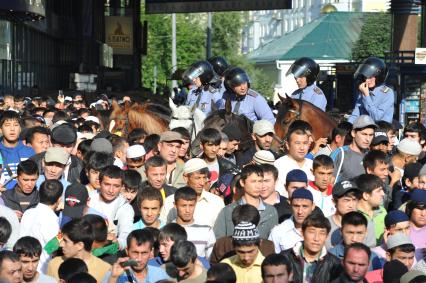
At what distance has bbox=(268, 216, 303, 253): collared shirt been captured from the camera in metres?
11.2

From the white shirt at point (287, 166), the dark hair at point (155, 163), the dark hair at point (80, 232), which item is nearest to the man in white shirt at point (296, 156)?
the white shirt at point (287, 166)

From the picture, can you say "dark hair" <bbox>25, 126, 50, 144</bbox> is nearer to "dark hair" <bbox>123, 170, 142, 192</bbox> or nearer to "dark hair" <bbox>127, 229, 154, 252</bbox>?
"dark hair" <bbox>123, 170, 142, 192</bbox>

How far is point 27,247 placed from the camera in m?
10.2

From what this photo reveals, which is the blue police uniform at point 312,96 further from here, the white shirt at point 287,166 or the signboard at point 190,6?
the signboard at point 190,6

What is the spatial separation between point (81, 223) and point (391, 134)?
7.55 metres

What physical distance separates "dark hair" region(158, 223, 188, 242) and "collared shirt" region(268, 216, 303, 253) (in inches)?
35.3

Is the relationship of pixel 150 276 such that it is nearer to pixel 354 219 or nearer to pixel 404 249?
pixel 354 219

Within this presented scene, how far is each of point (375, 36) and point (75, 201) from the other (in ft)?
246

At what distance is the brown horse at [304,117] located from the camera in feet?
58.1

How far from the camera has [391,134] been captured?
57.2 ft

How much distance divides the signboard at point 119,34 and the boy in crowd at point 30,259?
175 feet

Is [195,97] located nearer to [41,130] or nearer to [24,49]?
[41,130]

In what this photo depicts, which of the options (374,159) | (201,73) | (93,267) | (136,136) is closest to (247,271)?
(93,267)

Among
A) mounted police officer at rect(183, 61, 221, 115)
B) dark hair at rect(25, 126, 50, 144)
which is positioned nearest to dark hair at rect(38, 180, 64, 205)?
dark hair at rect(25, 126, 50, 144)
